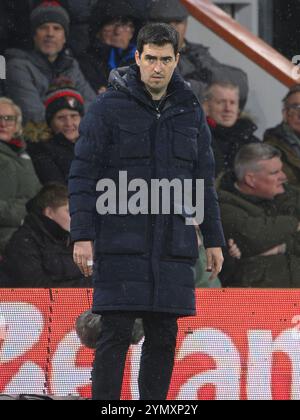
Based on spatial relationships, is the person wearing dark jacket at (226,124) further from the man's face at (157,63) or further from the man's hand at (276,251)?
the man's face at (157,63)

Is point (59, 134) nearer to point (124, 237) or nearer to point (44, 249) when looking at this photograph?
point (44, 249)

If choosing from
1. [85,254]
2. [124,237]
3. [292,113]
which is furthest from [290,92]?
[85,254]

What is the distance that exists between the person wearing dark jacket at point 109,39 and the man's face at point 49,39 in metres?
0.17

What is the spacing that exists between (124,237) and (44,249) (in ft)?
6.64

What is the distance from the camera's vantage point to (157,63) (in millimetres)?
6055

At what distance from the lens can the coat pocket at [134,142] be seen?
605 cm

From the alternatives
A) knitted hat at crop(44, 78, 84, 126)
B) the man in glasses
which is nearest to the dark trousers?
knitted hat at crop(44, 78, 84, 126)

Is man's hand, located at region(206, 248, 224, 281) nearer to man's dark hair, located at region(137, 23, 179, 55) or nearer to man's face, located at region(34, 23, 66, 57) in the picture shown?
man's dark hair, located at region(137, 23, 179, 55)

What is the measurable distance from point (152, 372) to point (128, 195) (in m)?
0.75

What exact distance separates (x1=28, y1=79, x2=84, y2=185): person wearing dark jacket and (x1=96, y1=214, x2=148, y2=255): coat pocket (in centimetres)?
227
